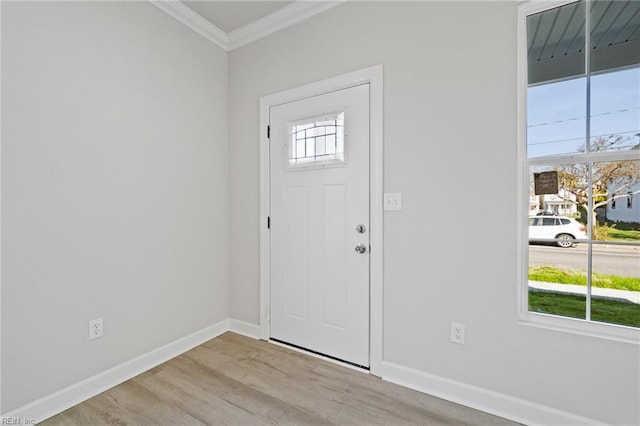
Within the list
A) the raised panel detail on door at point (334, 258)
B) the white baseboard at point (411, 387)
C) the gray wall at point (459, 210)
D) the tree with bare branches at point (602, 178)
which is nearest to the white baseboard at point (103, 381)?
the white baseboard at point (411, 387)

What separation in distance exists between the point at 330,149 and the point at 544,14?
1.48m

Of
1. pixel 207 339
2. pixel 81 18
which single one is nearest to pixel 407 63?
pixel 81 18

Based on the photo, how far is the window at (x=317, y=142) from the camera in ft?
7.13

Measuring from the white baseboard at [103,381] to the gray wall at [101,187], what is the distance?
1.6 inches

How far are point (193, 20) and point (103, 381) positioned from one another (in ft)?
9.18

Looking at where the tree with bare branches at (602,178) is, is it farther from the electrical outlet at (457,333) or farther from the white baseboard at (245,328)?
the white baseboard at (245,328)

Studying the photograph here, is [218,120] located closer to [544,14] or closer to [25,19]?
[25,19]

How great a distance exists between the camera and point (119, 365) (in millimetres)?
1948

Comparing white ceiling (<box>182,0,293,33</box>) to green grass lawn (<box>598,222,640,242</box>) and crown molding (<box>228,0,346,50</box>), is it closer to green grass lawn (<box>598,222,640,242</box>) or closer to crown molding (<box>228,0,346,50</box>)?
crown molding (<box>228,0,346,50</box>)

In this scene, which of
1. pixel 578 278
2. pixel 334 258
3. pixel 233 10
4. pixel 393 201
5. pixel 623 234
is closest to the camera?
pixel 623 234

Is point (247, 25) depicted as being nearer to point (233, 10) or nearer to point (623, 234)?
point (233, 10)

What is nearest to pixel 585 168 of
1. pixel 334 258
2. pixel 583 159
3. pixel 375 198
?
pixel 583 159

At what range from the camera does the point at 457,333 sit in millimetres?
1766

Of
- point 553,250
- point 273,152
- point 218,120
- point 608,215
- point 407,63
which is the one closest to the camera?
point 608,215
